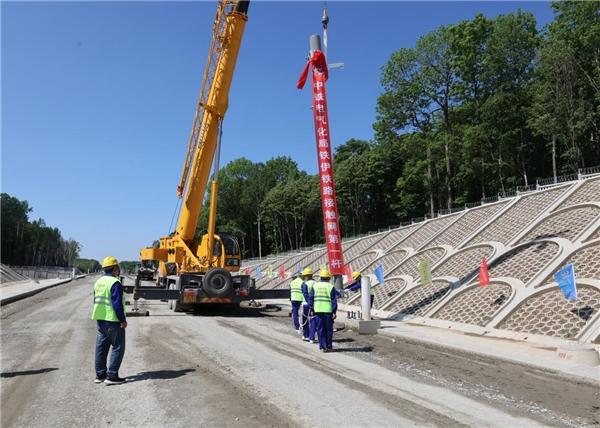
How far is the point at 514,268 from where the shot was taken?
50.5 ft

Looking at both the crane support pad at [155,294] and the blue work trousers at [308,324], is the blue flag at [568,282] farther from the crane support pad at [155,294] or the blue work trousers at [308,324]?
the crane support pad at [155,294]

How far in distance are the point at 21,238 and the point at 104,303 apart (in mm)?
134670

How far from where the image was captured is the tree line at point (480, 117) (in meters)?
39.7

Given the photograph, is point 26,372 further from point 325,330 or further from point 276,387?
point 325,330

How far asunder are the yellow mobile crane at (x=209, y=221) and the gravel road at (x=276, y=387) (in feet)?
Result: 18.0

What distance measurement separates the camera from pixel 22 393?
251 inches

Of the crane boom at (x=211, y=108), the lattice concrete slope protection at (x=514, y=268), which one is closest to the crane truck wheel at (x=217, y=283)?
the crane boom at (x=211, y=108)

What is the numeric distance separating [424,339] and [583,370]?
13.2 feet

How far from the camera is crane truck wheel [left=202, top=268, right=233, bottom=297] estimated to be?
1648cm

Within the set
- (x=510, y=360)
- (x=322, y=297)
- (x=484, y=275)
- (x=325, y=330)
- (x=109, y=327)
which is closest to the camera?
(x=109, y=327)

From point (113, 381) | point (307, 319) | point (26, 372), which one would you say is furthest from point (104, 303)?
point (307, 319)

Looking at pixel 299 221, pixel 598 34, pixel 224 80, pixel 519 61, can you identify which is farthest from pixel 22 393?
pixel 299 221

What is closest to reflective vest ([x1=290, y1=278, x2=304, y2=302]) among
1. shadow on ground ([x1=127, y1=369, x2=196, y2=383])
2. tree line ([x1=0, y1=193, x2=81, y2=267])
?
shadow on ground ([x1=127, y1=369, x2=196, y2=383])

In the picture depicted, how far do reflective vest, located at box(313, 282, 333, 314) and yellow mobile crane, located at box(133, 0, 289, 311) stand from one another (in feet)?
23.3
